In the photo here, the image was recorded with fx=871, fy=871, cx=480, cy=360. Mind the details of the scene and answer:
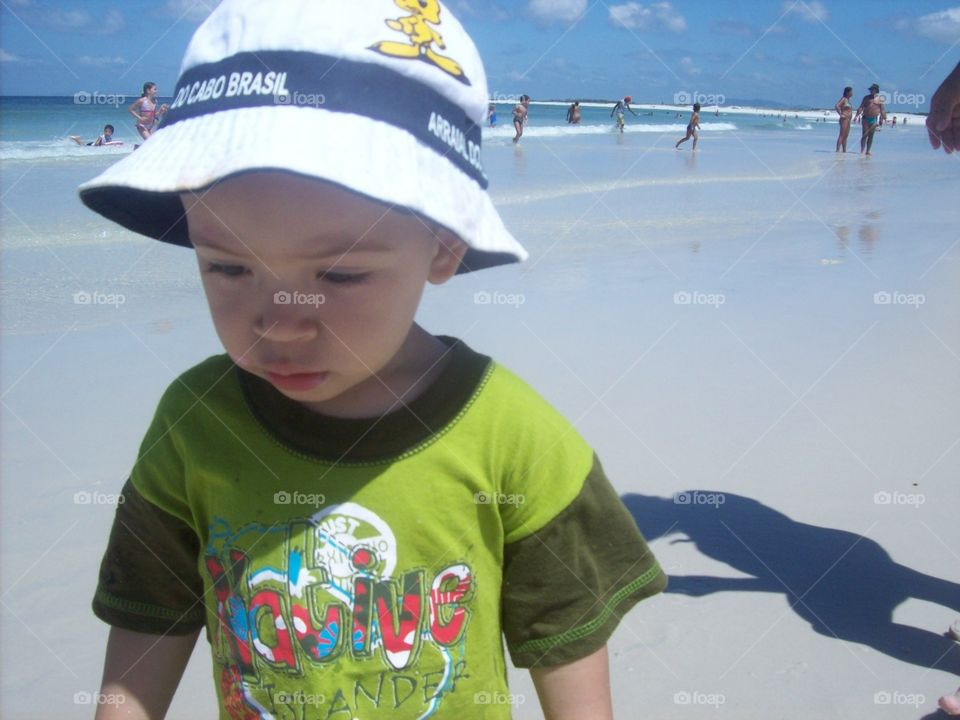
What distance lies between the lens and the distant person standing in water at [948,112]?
2.38 metres

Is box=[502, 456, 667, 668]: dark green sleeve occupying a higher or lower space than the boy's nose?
lower

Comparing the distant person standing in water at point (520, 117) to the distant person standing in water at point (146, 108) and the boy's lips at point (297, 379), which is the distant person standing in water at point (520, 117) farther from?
the boy's lips at point (297, 379)

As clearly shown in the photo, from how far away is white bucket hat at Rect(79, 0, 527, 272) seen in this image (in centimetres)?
106

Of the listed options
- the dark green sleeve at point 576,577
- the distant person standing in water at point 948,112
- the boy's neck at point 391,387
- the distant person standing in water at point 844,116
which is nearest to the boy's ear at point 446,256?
the boy's neck at point 391,387

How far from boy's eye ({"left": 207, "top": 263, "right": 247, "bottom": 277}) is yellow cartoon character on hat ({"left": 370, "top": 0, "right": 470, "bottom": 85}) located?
33cm

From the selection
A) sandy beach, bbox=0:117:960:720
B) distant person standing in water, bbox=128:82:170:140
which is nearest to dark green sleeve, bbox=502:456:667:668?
sandy beach, bbox=0:117:960:720

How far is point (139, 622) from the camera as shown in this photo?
1.31 metres

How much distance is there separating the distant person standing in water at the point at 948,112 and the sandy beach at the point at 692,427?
1.47m

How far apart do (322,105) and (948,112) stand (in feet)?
6.67

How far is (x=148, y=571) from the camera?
4.27 feet

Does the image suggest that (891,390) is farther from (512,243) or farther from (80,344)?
(80,344)

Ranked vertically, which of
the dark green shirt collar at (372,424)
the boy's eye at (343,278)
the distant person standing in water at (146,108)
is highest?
the distant person standing in water at (146,108)

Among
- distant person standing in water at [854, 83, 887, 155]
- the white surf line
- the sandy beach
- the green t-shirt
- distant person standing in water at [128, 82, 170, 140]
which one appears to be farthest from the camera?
distant person standing in water at [854, 83, 887, 155]

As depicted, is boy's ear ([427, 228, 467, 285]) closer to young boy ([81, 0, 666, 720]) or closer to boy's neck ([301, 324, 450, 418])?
young boy ([81, 0, 666, 720])
